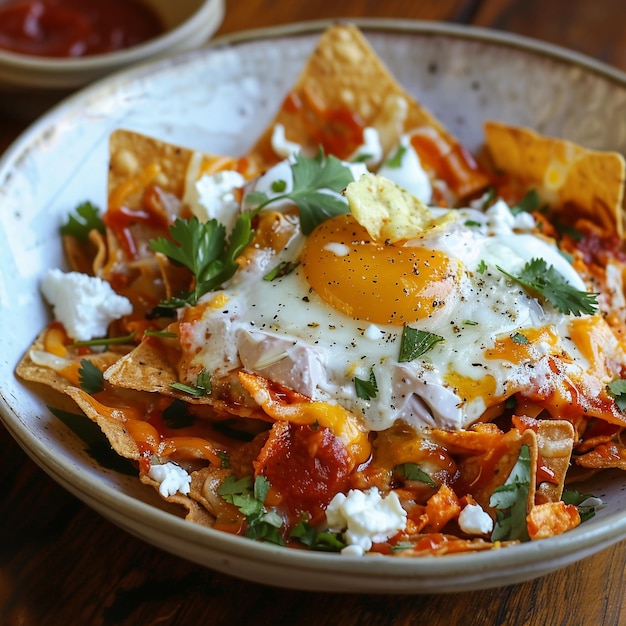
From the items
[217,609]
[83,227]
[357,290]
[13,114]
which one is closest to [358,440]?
[357,290]

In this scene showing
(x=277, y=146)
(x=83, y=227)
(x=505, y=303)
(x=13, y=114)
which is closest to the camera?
(x=505, y=303)

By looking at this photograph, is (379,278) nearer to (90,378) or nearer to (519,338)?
(519,338)

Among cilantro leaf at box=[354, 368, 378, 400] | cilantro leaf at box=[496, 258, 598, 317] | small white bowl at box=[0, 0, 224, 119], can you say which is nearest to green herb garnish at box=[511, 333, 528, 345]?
cilantro leaf at box=[496, 258, 598, 317]

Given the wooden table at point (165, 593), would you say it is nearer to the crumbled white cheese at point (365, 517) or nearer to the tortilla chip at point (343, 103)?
the crumbled white cheese at point (365, 517)

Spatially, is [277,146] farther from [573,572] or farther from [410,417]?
[573,572]

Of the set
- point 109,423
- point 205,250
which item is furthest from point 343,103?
point 109,423

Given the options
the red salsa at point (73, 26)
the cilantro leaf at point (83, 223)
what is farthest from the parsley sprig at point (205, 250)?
the red salsa at point (73, 26)

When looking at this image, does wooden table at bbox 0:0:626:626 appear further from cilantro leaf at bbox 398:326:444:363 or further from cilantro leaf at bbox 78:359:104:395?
cilantro leaf at bbox 398:326:444:363
